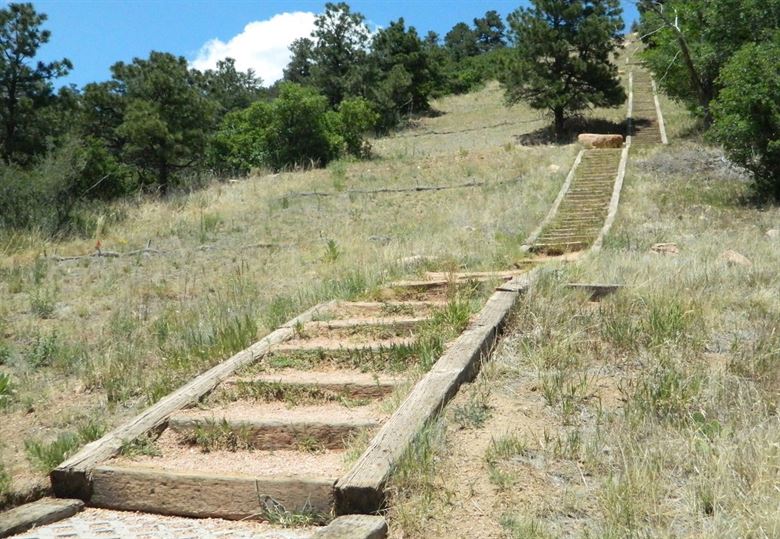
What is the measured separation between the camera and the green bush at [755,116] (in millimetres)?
14180

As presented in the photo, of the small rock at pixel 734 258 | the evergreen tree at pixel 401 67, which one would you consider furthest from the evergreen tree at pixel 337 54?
the small rock at pixel 734 258

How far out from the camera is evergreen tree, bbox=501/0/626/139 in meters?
25.9

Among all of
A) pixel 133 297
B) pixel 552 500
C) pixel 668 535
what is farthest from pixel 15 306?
pixel 668 535

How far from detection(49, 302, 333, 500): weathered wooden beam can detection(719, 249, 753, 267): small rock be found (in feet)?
15.9

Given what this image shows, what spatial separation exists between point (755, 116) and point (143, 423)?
44.1 feet

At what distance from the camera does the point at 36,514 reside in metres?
3.74

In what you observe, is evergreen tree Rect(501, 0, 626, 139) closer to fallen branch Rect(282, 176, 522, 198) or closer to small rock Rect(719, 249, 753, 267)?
fallen branch Rect(282, 176, 522, 198)

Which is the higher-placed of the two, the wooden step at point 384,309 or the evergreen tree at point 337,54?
the evergreen tree at point 337,54

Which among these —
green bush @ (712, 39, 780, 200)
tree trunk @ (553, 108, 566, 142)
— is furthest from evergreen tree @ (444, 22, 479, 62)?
green bush @ (712, 39, 780, 200)

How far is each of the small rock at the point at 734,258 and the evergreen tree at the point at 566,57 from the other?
58.6ft

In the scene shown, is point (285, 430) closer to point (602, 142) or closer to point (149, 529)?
point (149, 529)

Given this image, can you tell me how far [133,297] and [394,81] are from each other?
28966mm

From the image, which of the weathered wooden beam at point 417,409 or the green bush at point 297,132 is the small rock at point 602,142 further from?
the weathered wooden beam at point 417,409

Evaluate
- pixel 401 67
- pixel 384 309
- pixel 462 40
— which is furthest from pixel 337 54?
pixel 462 40
